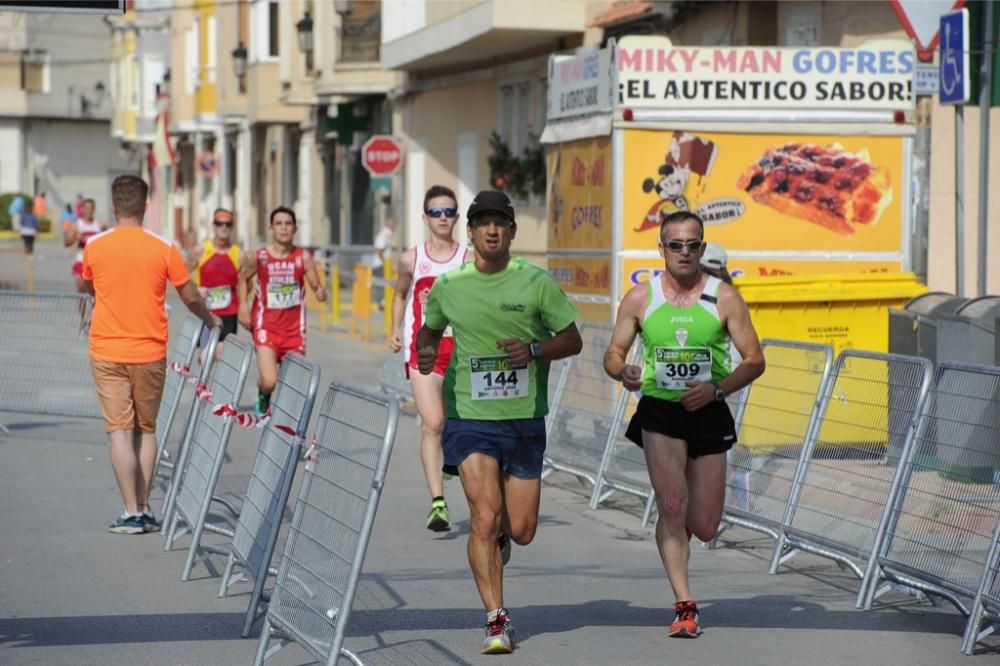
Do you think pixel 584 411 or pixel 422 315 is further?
pixel 584 411

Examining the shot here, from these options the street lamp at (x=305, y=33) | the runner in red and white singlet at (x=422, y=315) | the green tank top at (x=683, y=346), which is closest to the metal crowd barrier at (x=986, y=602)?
the green tank top at (x=683, y=346)

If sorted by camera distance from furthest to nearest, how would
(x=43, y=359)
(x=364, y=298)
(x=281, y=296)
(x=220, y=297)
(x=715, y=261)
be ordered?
(x=364, y=298) < (x=220, y=297) < (x=43, y=359) < (x=281, y=296) < (x=715, y=261)

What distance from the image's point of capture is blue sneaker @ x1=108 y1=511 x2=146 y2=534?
1038cm

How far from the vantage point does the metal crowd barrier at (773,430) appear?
32.2ft

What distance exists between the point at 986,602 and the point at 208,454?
3.89 metres

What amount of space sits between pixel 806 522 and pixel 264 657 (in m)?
3.73

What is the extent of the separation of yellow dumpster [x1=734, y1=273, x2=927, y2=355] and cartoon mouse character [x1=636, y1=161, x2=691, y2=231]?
3.31 ft

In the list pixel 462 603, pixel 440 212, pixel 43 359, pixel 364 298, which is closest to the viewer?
pixel 462 603

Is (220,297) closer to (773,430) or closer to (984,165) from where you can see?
(984,165)

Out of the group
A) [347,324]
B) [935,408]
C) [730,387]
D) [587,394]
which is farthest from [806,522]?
[347,324]

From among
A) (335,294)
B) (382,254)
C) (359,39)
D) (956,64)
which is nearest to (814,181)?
(956,64)

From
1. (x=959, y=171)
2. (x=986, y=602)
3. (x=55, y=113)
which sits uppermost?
(x=55, y=113)

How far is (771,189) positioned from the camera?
1430 centimetres

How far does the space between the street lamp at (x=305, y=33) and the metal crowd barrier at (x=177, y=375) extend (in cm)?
2796
